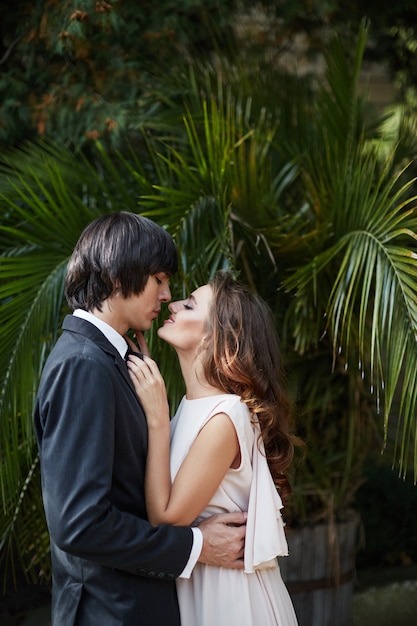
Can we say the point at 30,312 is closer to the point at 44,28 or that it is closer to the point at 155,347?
the point at 155,347

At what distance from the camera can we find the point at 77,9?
3443mm

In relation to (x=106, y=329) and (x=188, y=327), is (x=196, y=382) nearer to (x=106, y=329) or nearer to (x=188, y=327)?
(x=188, y=327)

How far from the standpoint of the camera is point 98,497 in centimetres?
166

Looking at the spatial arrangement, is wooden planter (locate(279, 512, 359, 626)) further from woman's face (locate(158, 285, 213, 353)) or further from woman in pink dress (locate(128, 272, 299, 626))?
woman's face (locate(158, 285, 213, 353))

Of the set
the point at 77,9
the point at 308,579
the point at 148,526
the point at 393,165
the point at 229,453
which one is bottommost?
the point at 308,579

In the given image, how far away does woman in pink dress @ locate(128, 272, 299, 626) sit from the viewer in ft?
6.26

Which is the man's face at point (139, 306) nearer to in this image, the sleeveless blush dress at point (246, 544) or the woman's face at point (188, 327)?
the woman's face at point (188, 327)

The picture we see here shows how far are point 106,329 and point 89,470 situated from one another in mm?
380

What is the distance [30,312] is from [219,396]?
108 cm

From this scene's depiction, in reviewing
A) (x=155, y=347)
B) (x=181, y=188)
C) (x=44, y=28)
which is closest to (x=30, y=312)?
(x=155, y=347)

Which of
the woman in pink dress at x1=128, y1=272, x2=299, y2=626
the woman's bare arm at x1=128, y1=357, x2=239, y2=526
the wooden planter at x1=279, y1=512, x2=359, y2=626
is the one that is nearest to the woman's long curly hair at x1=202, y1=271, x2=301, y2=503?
the woman in pink dress at x1=128, y1=272, x2=299, y2=626

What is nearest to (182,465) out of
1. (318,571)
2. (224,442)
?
(224,442)

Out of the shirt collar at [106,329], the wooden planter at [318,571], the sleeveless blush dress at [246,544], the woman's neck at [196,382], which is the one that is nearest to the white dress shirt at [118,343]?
the shirt collar at [106,329]

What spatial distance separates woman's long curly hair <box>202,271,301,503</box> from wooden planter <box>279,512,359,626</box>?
1728 mm
